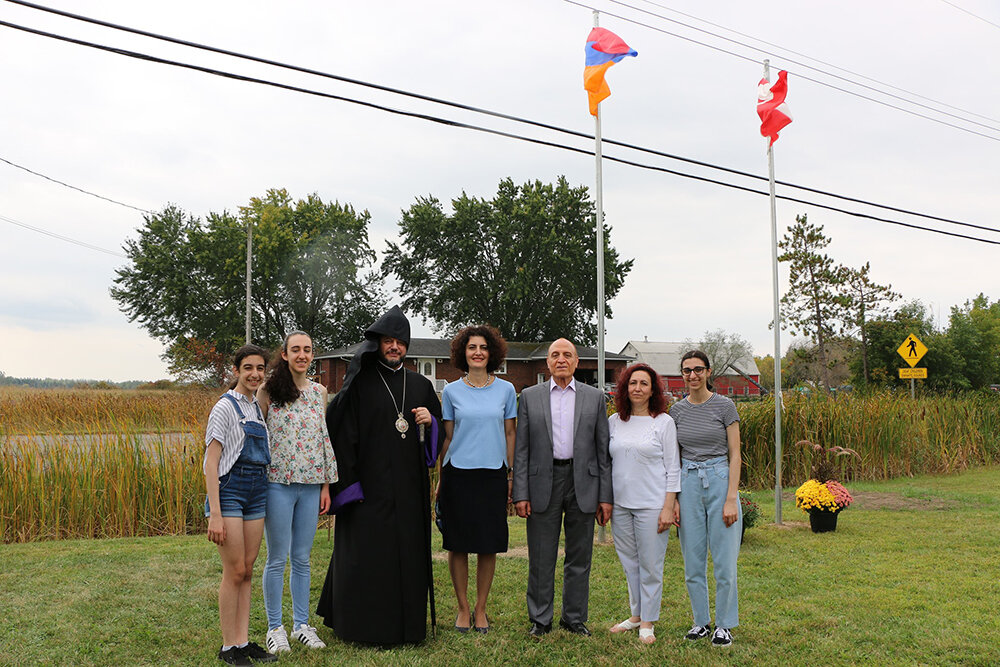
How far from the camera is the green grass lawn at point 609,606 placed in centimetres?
454

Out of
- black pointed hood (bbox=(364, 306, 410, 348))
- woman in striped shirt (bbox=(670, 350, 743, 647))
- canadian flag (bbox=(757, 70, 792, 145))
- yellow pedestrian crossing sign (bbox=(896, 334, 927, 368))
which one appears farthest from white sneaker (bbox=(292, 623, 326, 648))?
yellow pedestrian crossing sign (bbox=(896, 334, 927, 368))

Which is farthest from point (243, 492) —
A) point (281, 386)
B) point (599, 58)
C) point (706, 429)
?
point (599, 58)

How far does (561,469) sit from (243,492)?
1.90 meters

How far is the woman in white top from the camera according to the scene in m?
4.62

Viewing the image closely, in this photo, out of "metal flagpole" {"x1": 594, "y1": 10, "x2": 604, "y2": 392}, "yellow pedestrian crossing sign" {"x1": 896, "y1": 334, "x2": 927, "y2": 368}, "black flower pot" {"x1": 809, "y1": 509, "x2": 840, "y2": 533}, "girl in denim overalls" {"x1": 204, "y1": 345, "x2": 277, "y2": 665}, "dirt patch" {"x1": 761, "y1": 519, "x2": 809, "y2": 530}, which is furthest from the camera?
"yellow pedestrian crossing sign" {"x1": 896, "y1": 334, "x2": 927, "y2": 368}

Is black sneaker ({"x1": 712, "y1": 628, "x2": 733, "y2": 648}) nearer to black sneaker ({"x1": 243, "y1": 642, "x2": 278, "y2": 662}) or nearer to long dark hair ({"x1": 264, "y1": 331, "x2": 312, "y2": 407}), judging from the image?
black sneaker ({"x1": 243, "y1": 642, "x2": 278, "y2": 662})

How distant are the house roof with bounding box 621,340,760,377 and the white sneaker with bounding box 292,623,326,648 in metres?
56.4

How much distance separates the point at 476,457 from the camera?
15.5 feet

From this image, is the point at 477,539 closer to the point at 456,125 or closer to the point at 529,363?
the point at 456,125

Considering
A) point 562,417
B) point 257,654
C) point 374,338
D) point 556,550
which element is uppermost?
point 374,338

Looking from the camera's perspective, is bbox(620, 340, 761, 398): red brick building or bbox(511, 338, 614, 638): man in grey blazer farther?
bbox(620, 340, 761, 398): red brick building

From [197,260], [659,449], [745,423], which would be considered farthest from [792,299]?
[197,260]

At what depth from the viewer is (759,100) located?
9.25m

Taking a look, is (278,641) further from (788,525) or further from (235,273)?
(235,273)
